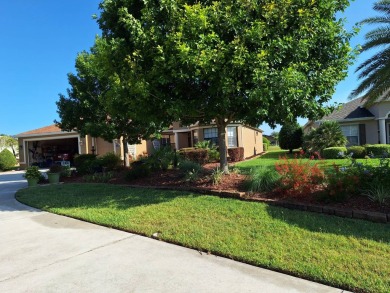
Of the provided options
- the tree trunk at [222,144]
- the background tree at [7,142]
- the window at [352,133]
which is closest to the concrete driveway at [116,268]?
the tree trunk at [222,144]

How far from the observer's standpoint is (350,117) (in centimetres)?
2322

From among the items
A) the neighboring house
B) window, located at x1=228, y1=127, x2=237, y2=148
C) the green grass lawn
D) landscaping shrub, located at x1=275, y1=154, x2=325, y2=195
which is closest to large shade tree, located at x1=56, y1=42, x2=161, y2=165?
the green grass lawn

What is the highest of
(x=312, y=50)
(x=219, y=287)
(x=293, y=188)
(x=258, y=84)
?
(x=312, y=50)

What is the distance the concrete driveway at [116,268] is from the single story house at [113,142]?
14.4 m

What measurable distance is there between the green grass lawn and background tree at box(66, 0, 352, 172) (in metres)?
2.32

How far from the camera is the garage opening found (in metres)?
31.7

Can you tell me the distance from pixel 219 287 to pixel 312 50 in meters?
6.69

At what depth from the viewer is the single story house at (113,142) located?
21973mm

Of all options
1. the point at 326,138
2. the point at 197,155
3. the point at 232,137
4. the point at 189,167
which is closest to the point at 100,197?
the point at 189,167

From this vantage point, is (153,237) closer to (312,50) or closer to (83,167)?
(312,50)

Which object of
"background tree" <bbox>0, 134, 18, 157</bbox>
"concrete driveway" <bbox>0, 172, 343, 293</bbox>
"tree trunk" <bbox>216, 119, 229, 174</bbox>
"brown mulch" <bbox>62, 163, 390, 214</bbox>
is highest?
"background tree" <bbox>0, 134, 18, 157</bbox>

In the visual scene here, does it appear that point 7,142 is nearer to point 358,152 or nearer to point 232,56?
point 358,152

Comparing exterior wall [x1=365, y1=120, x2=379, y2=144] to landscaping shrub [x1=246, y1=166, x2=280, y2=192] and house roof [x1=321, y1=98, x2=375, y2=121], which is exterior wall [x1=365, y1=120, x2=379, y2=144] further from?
landscaping shrub [x1=246, y1=166, x2=280, y2=192]

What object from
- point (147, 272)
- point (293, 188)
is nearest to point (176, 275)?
point (147, 272)
